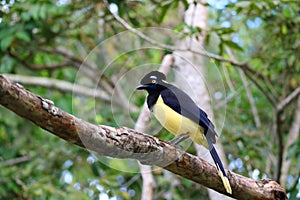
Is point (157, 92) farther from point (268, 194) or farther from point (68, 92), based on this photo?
point (68, 92)

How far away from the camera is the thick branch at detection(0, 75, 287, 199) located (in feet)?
7.29

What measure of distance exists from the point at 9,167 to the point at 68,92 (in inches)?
47.3

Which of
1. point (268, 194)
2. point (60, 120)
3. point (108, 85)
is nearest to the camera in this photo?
point (60, 120)

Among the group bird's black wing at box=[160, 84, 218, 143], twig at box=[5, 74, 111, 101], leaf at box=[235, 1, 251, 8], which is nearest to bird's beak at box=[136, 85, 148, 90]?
bird's black wing at box=[160, 84, 218, 143]

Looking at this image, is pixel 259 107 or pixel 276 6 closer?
pixel 276 6

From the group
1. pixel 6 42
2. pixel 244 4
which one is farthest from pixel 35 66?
pixel 244 4

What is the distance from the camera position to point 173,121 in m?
→ 3.04

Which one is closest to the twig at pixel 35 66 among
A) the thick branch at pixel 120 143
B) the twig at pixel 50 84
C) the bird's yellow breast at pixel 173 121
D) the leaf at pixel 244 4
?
the twig at pixel 50 84

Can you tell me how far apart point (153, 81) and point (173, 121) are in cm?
33

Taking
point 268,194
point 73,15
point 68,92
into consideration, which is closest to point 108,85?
Result: point 68,92

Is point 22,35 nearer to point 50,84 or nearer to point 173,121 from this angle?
point 50,84

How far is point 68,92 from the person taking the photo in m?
6.84

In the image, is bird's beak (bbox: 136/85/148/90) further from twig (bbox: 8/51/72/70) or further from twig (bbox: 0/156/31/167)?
twig (bbox: 0/156/31/167)

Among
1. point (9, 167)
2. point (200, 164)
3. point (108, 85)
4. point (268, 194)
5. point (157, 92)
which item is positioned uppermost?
point (157, 92)
